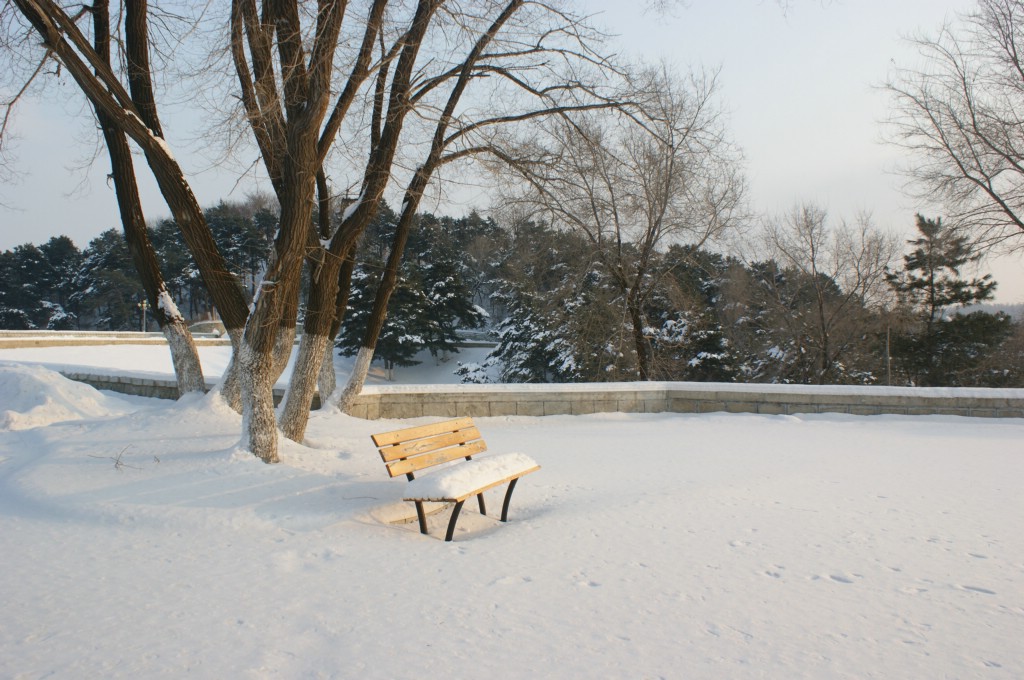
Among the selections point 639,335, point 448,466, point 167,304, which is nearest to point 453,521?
point 448,466

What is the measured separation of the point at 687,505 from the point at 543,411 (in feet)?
17.8

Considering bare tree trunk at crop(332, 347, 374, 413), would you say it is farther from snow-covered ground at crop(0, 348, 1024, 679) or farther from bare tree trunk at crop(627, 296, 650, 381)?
bare tree trunk at crop(627, 296, 650, 381)

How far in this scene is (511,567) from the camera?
3984 mm

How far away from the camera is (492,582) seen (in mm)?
3723

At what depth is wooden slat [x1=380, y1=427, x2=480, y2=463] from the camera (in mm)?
5062

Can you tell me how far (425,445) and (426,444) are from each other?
0.08ft

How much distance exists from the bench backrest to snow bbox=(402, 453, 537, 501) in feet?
1.01

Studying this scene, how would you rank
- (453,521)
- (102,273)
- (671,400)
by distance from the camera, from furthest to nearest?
(102,273) < (671,400) < (453,521)

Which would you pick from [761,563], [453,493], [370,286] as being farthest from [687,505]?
[370,286]

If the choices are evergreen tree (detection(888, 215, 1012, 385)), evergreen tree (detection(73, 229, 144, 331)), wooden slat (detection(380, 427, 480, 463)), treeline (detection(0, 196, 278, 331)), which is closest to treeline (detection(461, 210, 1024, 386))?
evergreen tree (detection(888, 215, 1012, 385))

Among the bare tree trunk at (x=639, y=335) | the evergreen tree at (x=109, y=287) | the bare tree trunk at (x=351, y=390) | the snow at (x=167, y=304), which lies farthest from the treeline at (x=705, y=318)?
the evergreen tree at (x=109, y=287)

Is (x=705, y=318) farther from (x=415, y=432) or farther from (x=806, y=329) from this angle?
(x=415, y=432)

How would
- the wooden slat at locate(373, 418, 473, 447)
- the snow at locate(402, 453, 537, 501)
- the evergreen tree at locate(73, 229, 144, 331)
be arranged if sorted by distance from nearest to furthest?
the snow at locate(402, 453, 537, 501) < the wooden slat at locate(373, 418, 473, 447) < the evergreen tree at locate(73, 229, 144, 331)

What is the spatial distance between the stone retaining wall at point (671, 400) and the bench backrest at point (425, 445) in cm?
400
